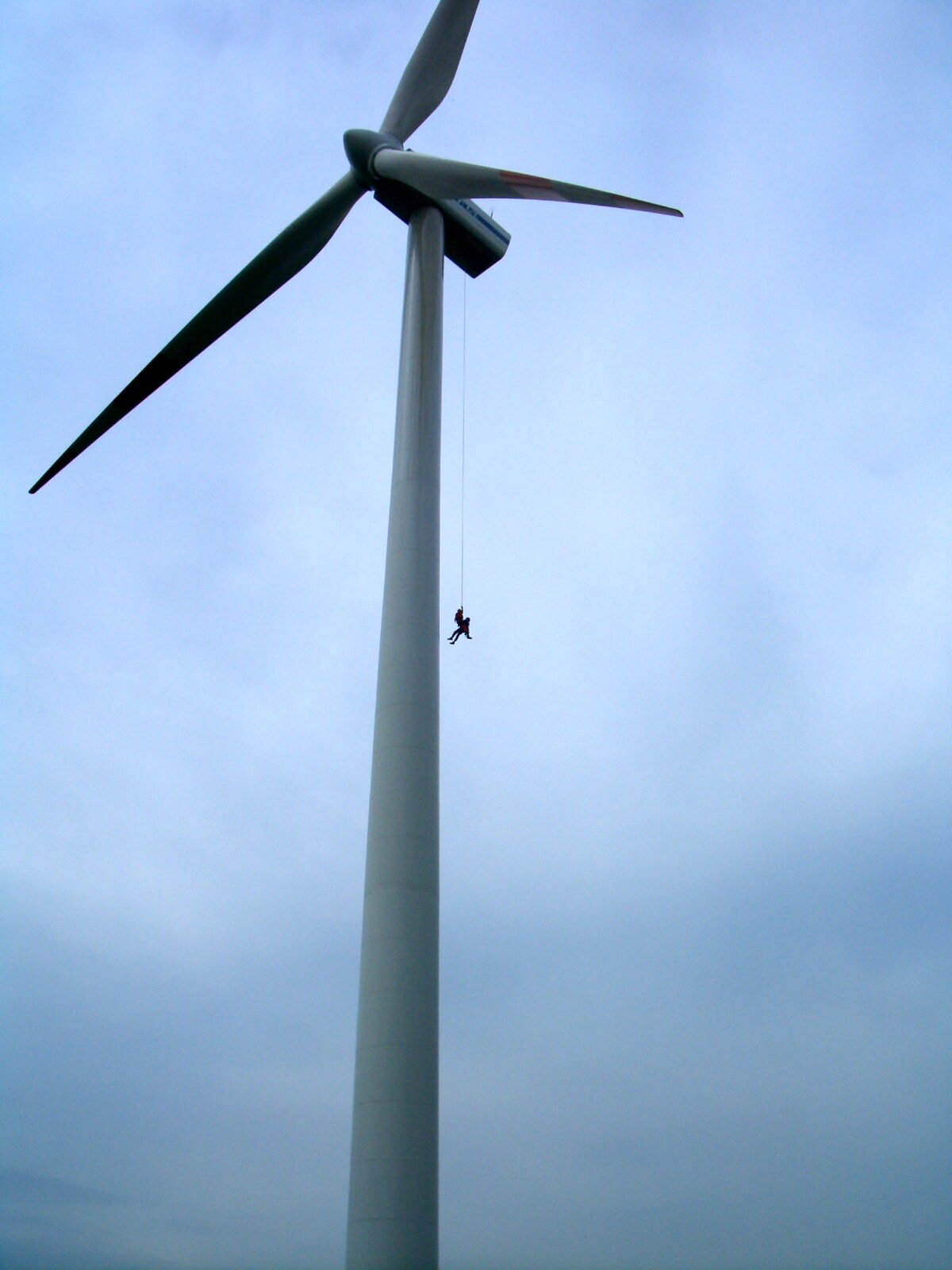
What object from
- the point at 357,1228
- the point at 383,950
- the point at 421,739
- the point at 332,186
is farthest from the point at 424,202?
the point at 357,1228

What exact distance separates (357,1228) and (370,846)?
5777 millimetres

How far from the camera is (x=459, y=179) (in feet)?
74.4

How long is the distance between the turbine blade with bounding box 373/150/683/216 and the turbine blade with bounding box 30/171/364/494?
128cm

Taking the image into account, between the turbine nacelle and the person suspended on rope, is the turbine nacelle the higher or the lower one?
the higher one

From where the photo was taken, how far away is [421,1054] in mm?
15555

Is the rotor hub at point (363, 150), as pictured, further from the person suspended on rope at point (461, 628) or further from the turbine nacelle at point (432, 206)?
the person suspended on rope at point (461, 628)

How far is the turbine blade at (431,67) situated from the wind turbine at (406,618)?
0.12 ft

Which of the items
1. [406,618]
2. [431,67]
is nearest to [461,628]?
[406,618]

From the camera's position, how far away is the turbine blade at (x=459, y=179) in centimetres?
2253

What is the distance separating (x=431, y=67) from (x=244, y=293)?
8.11 metres

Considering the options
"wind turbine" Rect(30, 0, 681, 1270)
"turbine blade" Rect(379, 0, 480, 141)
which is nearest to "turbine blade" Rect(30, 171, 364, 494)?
"wind turbine" Rect(30, 0, 681, 1270)

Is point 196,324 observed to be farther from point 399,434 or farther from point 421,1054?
point 421,1054

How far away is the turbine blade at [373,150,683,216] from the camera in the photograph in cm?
2253

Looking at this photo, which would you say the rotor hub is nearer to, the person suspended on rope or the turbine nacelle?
the turbine nacelle
